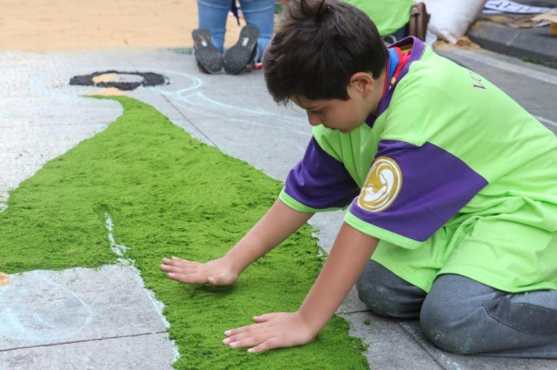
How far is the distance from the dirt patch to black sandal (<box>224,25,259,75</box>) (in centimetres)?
118

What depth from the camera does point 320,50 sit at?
1.96 meters

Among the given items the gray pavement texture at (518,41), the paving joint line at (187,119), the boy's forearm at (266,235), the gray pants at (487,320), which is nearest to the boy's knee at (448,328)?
the gray pants at (487,320)

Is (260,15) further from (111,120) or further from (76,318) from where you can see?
(76,318)

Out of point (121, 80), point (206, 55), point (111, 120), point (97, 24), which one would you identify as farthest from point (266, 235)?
point (97, 24)

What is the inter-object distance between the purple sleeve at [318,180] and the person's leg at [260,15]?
381 cm

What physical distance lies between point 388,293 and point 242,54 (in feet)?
12.5

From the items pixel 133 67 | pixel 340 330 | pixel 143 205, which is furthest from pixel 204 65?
pixel 340 330

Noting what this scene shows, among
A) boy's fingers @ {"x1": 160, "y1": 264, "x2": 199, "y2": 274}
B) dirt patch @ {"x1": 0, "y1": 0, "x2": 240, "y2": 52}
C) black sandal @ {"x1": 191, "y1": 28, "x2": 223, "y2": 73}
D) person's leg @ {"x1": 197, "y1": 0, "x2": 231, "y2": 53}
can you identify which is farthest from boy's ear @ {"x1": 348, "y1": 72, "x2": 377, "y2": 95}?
dirt patch @ {"x1": 0, "y1": 0, "x2": 240, "y2": 52}

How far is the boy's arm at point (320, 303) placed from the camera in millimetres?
2053

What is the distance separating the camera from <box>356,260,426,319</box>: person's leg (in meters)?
2.28

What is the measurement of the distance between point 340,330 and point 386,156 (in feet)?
1.68

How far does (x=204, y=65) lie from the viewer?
5.79 metres

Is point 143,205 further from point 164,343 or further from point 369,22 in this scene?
→ point 369,22

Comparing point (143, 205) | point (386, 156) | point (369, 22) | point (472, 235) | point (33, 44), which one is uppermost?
point (369, 22)
